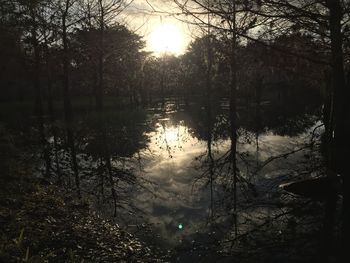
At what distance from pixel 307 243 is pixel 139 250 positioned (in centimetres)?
330

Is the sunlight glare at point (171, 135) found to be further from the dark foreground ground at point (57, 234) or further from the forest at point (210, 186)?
the dark foreground ground at point (57, 234)

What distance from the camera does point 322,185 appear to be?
34.7 ft

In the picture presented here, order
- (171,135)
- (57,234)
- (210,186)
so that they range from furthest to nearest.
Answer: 1. (171,135)
2. (210,186)
3. (57,234)

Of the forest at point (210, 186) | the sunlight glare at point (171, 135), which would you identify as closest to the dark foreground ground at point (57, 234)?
the forest at point (210, 186)

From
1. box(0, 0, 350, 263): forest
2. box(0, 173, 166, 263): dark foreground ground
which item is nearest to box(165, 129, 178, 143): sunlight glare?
box(0, 0, 350, 263): forest

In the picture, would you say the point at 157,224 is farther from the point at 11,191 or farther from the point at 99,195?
the point at 11,191

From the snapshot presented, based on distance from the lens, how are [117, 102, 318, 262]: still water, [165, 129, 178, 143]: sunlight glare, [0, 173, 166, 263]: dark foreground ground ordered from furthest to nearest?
1. [165, 129, 178, 143]: sunlight glare
2. [117, 102, 318, 262]: still water
3. [0, 173, 166, 263]: dark foreground ground

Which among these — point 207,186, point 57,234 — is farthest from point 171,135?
point 57,234

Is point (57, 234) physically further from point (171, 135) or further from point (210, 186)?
point (171, 135)

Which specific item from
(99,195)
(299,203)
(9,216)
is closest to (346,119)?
(299,203)

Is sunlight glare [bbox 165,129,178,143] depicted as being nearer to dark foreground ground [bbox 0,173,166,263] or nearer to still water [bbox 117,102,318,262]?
still water [bbox 117,102,318,262]

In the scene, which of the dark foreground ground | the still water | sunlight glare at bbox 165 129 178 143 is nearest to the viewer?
the dark foreground ground

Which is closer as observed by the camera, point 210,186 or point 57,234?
point 57,234

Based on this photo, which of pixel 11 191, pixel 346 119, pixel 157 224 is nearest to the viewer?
pixel 157 224
